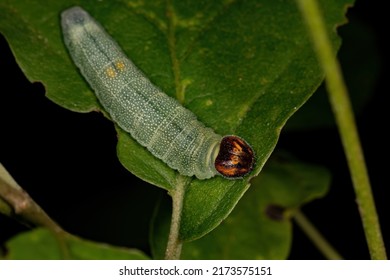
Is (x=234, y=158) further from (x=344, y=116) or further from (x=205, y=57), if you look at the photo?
(x=344, y=116)

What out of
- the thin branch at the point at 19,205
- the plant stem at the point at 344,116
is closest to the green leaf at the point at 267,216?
the thin branch at the point at 19,205

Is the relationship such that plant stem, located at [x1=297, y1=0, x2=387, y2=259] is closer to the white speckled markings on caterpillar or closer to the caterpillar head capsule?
the caterpillar head capsule

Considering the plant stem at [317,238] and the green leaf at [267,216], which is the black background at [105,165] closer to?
the plant stem at [317,238]

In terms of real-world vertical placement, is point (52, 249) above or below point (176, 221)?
above

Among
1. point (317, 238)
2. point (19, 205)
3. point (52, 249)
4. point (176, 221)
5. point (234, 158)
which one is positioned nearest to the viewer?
point (52, 249)

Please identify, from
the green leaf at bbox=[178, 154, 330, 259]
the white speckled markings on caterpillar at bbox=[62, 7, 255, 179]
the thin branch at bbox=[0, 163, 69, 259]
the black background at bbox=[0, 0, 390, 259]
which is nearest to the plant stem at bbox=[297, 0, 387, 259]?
the white speckled markings on caterpillar at bbox=[62, 7, 255, 179]

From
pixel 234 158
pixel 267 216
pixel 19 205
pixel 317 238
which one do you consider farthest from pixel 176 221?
pixel 317 238

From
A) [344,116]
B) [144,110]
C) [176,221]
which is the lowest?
[176,221]
